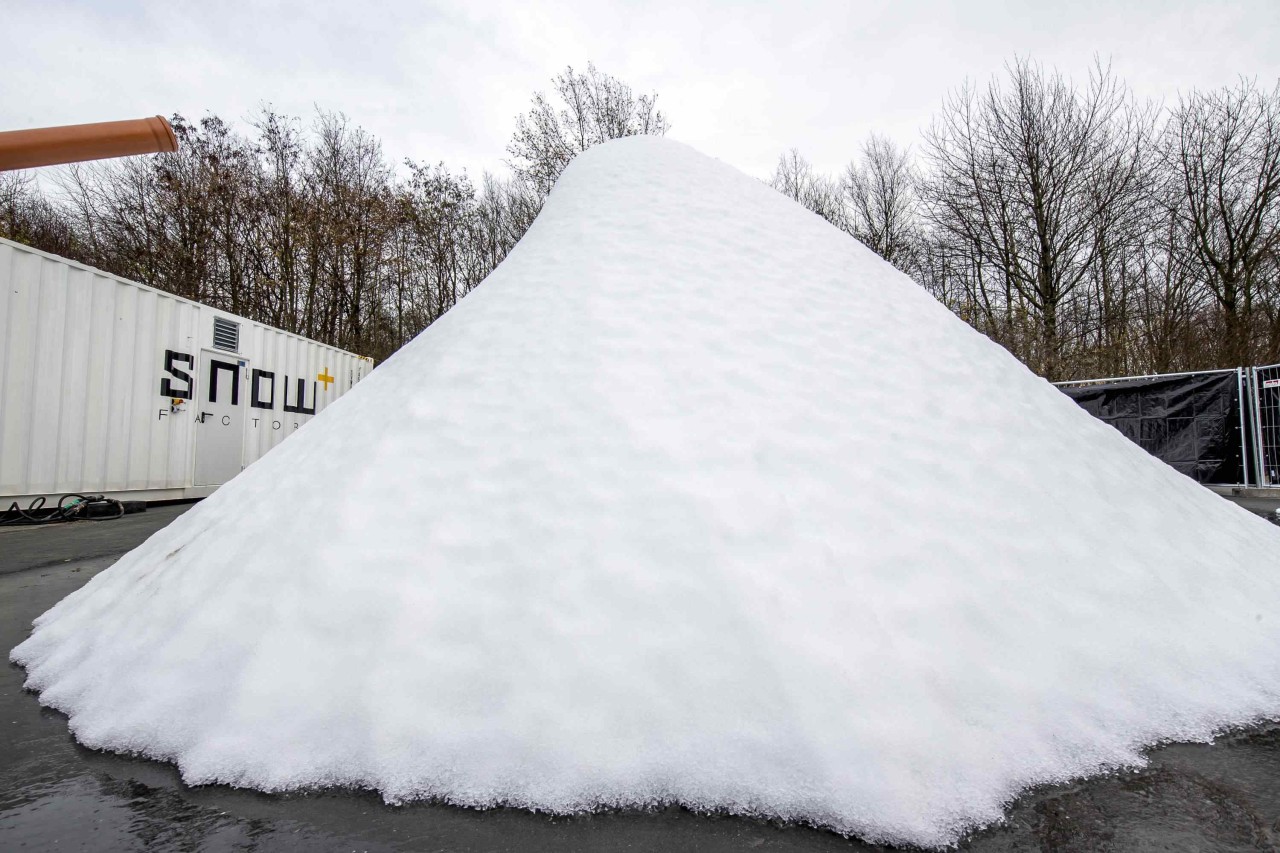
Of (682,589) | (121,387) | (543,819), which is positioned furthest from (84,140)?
(121,387)

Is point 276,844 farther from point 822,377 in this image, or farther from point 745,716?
point 822,377

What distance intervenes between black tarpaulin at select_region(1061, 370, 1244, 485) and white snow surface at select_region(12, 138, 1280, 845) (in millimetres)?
9463

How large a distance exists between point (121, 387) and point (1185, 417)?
52.4ft

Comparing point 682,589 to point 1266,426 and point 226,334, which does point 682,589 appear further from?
point 1266,426

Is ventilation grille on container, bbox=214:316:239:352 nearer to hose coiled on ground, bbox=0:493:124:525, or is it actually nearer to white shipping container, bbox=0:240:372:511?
white shipping container, bbox=0:240:372:511

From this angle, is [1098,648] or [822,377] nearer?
[1098,648]

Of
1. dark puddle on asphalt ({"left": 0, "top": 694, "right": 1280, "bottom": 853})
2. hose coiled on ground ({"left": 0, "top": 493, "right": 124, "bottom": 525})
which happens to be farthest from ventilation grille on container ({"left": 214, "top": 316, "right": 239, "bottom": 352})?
dark puddle on asphalt ({"left": 0, "top": 694, "right": 1280, "bottom": 853})

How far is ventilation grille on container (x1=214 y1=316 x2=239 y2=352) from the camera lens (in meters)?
8.82

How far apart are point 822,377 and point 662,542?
43.1 inches

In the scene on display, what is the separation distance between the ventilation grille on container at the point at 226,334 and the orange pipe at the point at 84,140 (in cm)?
733

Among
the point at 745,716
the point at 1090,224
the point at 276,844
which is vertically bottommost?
the point at 276,844

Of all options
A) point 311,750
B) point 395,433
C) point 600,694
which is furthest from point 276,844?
point 395,433

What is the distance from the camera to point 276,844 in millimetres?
1222

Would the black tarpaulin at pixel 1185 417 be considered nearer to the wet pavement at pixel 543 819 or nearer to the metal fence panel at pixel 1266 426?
the metal fence panel at pixel 1266 426
